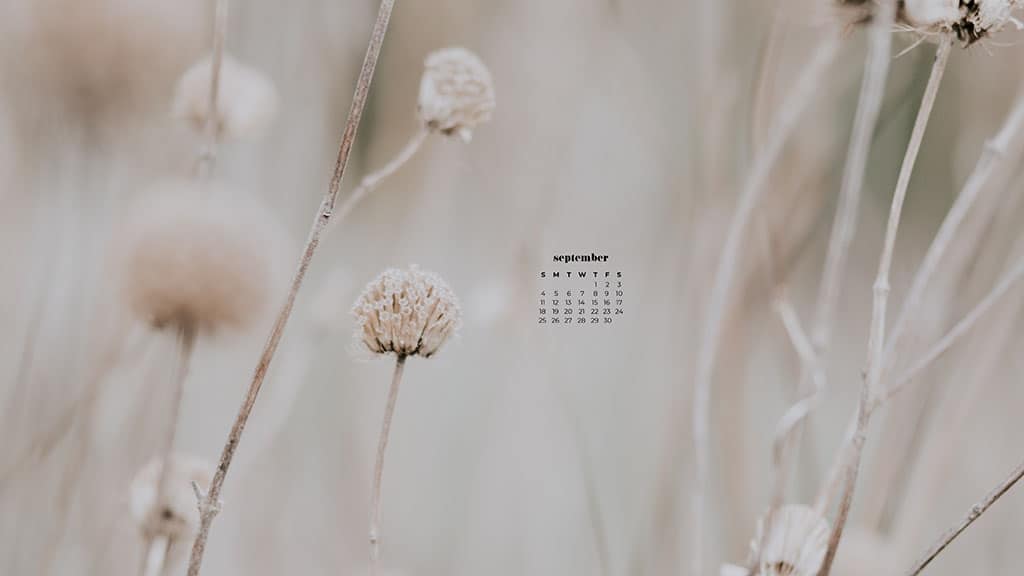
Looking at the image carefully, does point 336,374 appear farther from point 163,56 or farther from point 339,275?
point 163,56

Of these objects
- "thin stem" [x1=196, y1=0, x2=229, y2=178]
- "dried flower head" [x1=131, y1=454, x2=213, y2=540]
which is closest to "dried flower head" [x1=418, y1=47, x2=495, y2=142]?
"thin stem" [x1=196, y1=0, x2=229, y2=178]

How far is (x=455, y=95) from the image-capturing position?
0.43 metres

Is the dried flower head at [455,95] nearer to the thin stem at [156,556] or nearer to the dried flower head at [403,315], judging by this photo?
the dried flower head at [403,315]

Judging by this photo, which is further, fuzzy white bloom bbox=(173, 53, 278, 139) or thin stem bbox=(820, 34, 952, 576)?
fuzzy white bloom bbox=(173, 53, 278, 139)

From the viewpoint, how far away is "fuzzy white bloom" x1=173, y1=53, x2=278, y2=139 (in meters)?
0.48

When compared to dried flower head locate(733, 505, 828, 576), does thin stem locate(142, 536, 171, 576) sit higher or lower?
lower

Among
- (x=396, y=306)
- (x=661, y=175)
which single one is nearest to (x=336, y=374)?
(x=661, y=175)

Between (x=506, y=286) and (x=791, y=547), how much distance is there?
0.37m

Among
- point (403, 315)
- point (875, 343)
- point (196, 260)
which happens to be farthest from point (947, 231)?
point (196, 260)

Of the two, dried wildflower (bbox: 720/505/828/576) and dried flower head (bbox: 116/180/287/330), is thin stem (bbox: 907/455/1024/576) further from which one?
dried flower head (bbox: 116/180/287/330)

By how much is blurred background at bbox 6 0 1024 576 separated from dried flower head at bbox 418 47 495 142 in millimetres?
109
